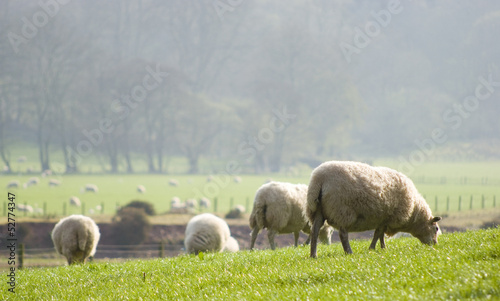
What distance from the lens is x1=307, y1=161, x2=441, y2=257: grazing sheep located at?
10.3 meters

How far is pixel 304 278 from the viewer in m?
8.17

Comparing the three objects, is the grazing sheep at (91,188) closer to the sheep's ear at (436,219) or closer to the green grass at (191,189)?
the green grass at (191,189)

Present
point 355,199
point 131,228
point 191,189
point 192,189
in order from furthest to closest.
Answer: point 192,189, point 191,189, point 131,228, point 355,199

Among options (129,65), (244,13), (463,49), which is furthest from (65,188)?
(463,49)

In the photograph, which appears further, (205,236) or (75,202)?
(75,202)

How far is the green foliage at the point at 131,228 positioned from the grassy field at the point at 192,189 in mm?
8806

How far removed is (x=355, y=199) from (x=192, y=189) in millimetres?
63320

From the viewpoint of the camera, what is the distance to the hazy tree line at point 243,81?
8625 cm

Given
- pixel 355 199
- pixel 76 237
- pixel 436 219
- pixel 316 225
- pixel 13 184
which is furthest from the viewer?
pixel 13 184

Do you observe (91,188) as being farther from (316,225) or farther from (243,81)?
(243,81)

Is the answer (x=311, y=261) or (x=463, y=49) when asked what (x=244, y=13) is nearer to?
(x=463, y=49)

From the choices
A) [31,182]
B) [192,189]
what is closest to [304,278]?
[192,189]

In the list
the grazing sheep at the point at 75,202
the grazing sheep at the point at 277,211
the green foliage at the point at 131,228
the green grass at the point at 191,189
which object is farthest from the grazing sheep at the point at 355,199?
the grazing sheep at the point at 75,202

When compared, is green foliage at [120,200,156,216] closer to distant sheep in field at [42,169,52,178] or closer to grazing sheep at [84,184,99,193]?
grazing sheep at [84,184,99,193]
